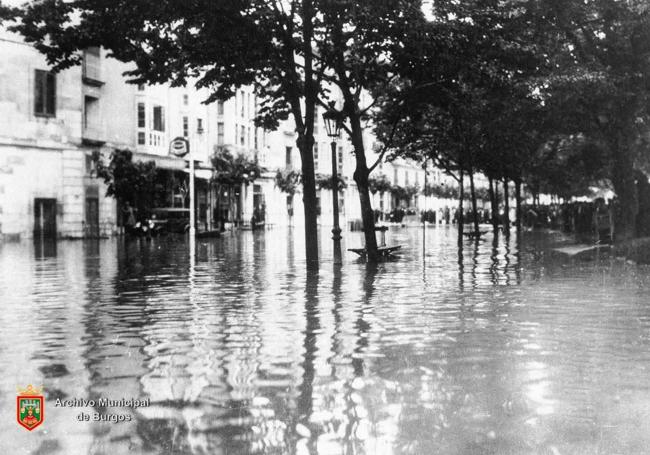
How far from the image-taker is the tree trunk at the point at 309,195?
16906 millimetres

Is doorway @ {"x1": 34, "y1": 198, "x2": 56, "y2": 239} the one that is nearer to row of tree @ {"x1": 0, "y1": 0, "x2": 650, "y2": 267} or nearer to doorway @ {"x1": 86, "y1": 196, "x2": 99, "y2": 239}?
doorway @ {"x1": 86, "y1": 196, "x2": 99, "y2": 239}

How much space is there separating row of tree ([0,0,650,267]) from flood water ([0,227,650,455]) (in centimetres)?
490

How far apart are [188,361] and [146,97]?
145 feet

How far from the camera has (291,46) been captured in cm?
1659

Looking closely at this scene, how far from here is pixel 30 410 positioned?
16.0ft

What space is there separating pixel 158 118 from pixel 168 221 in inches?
317

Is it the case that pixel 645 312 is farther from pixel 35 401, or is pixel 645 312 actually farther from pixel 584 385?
pixel 35 401

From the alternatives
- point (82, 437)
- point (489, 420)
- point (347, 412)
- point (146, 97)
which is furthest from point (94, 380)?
point (146, 97)

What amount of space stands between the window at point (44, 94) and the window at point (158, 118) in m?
9.79

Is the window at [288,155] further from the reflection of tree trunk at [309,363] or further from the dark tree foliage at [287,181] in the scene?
the reflection of tree trunk at [309,363]

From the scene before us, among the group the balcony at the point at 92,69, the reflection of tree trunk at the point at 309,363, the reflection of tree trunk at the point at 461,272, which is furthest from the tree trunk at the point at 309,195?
the balcony at the point at 92,69

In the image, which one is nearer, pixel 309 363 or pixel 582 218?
pixel 309 363

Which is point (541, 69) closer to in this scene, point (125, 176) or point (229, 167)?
point (125, 176)

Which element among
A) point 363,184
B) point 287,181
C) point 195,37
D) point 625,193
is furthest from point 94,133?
point 195,37
